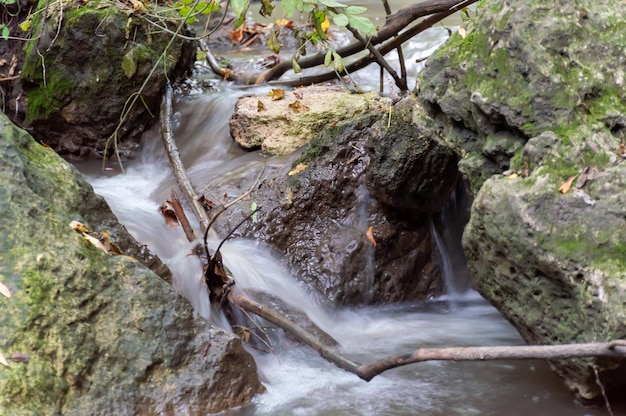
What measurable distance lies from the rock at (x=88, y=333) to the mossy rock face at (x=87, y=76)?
123 inches

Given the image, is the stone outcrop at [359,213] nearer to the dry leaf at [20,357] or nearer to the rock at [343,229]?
the rock at [343,229]

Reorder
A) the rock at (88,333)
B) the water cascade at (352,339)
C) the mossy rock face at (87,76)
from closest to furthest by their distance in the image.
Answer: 1. the rock at (88,333)
2. the water cascade at (352,339)
3. the mossy rock face at (87,76)

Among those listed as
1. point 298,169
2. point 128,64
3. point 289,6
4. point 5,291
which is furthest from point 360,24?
point 128,64

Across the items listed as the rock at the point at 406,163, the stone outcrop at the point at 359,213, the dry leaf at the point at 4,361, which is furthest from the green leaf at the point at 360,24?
the dry leaf at the point at 4,361

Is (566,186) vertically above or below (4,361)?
above

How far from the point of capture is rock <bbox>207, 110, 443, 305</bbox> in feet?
15.1

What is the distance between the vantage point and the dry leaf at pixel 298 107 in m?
5.68

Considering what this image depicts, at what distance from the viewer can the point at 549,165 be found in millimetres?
2840

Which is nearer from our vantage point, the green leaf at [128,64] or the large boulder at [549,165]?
the large boulder at [549,165]

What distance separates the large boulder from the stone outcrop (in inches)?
43.4

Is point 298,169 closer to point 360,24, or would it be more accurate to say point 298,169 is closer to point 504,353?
point 360,24

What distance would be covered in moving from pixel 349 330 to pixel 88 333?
5.96ft

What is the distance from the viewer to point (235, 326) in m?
3.83

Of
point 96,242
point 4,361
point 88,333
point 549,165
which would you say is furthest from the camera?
point 96,242
